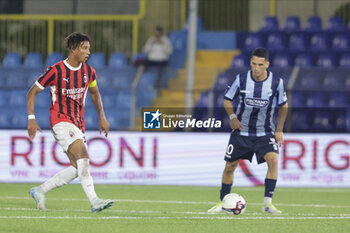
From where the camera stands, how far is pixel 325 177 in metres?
13.4

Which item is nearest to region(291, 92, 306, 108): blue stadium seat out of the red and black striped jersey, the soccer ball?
the soccer ball

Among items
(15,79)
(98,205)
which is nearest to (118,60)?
(15,79)

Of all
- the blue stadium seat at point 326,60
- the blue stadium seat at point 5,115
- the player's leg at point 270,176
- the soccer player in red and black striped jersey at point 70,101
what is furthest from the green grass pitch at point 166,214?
the blue stadium seat at point 326,60

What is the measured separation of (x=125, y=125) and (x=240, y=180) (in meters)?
3.05

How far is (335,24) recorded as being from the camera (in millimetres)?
18047

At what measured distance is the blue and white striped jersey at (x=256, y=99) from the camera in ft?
28.0

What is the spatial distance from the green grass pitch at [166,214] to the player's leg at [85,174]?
10 cm

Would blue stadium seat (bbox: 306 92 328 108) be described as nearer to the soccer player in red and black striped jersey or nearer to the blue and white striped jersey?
the blue and white striped jersey

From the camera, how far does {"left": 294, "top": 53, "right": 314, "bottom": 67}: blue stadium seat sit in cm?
1720

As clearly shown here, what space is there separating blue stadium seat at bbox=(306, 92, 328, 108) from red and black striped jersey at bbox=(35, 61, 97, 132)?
728 cm

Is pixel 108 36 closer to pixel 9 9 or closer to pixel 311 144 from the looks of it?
pixel 9 9

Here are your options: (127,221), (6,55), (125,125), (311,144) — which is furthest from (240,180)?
(6,55)

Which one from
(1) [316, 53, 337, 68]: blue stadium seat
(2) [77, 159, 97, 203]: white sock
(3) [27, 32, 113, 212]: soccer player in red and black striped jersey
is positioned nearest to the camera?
(2) [77, 159, 97, 203]: white sock

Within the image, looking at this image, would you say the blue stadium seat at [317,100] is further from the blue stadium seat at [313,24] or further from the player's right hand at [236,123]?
the player's right hand at [236,123]
